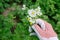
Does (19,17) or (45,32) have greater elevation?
(19,17)

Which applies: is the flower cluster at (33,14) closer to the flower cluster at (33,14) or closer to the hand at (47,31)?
the flower cluster at (33,14)

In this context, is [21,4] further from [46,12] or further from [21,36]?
[21,36]

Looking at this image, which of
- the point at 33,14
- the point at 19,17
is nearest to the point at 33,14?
the point at 33,14

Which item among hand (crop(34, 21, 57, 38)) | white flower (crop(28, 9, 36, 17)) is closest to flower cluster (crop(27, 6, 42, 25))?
white flower (crop(28, 9, 36, 17))

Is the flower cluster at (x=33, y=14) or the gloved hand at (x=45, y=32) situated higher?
the flower cluster at (x=33, y=14)

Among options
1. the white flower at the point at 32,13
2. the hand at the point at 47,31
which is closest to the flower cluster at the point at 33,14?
the white flower at the point at 32,13

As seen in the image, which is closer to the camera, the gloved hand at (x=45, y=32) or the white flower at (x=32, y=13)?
the gloved hand at (x=45, y=32)

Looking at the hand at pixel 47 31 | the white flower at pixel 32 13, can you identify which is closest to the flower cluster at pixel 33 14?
the white flower at pixel 32 13

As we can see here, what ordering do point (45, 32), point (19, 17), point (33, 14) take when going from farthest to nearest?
point (19, 17)
point (33, 14)
point (45, 32)

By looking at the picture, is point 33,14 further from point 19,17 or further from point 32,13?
point 19,17

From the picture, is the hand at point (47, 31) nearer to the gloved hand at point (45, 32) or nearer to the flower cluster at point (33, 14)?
the gloved hand at point (45, 32)
